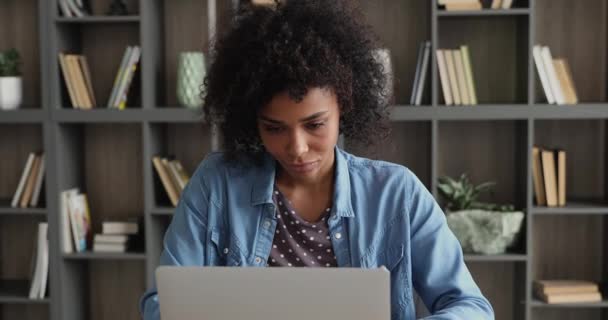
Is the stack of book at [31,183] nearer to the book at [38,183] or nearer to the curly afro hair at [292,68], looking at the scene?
the book at [38,183]

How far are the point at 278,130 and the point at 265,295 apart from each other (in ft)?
1.44

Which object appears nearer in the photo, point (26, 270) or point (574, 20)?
point (574, 20)

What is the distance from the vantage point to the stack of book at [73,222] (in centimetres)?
333

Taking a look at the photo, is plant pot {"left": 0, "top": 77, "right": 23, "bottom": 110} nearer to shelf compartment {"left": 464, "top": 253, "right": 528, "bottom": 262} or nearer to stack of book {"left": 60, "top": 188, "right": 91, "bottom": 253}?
stack of book {"left": 60, "top": 188, "right": 91, "bottom": 253}

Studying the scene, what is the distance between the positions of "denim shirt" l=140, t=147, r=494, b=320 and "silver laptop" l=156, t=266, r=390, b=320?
1.14 ft

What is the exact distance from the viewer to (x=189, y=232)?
161cm

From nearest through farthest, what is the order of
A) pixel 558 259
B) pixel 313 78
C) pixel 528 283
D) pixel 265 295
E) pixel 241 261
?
1. pixel 265 295
2. pixel 313 78
3. pixel 241 261
4. pixel 528 283
5. pixel 558 259

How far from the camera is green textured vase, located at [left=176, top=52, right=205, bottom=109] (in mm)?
3262

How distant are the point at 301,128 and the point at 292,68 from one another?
0.12 metres

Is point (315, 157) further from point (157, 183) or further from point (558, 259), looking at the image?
point (558, 259)

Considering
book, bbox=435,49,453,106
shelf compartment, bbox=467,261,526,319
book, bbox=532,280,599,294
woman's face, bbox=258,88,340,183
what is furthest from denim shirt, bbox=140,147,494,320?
shelf compartment, bbox=467,261,526,319

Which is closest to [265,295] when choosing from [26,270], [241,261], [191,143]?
[241,261]

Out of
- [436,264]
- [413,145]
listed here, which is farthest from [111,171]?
[436,264]

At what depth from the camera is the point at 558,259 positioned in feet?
11.4
